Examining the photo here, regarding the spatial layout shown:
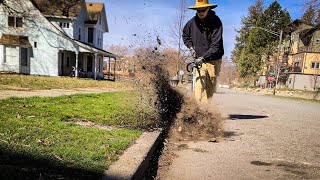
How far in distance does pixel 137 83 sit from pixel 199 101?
1.26 m

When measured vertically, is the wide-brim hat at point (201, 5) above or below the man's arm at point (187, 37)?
above

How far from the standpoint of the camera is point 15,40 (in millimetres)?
27906

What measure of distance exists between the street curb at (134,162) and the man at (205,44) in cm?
208

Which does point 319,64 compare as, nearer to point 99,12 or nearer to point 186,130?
point 99,12

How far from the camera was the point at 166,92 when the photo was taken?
17.9ft

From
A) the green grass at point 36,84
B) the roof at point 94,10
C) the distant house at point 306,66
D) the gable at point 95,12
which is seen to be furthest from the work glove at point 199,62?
the distant house at point 306,66

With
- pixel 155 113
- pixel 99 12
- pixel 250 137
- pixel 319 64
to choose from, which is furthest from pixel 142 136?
pixel 319 64

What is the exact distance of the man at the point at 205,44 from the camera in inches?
207

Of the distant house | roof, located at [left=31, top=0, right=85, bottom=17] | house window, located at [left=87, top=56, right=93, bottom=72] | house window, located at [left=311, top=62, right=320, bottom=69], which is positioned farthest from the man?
house window, located at [left=311, top=62, right=320, bottom=69]

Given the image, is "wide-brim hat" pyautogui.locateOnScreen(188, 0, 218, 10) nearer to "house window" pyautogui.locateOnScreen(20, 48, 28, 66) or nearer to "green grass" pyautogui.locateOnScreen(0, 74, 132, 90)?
"green grass" pyautogui.locateOnScreen(0, 74, 132, 90)

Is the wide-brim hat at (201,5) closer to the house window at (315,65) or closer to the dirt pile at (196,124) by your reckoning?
the dirt pile at (196,124)

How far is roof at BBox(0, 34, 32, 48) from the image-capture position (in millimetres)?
27703

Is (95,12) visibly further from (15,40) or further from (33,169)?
(33,169)

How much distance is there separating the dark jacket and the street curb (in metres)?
2.31
